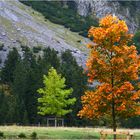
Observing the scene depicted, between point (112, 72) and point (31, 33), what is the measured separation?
128m

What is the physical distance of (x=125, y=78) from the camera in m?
35.7

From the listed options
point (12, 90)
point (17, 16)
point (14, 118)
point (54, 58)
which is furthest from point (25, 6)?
point (14, 118)

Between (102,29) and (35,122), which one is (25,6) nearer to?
(35,122)

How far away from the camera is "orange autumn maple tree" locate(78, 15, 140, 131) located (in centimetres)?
3553

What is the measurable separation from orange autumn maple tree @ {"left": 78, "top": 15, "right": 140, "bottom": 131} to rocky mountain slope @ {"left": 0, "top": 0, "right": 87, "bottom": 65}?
4256 inches

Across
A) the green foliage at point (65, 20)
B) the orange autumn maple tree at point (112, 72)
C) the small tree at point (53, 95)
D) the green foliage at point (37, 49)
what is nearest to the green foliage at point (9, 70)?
the green foliage at point (37, 49)

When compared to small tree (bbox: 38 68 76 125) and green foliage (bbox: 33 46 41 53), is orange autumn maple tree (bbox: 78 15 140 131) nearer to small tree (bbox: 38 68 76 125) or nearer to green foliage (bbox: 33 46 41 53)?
small tree (bbox: 38 68 76 125)

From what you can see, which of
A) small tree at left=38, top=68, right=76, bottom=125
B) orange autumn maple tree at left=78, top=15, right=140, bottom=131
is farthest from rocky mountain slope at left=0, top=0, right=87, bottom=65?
orange autumn maple tree at left=78, top=15, right=140, bottom=131

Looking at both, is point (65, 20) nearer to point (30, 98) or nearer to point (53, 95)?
point (30, 98)

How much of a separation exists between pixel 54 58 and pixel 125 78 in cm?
8285

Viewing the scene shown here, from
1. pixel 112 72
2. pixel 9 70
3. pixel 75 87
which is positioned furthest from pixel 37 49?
pixel 112 72

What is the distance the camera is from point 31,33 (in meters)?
162

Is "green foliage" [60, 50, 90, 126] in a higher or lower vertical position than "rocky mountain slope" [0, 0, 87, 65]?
lower

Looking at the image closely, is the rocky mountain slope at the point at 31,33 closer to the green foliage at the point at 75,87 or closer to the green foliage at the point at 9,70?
the green foliage at the point at 9,70
